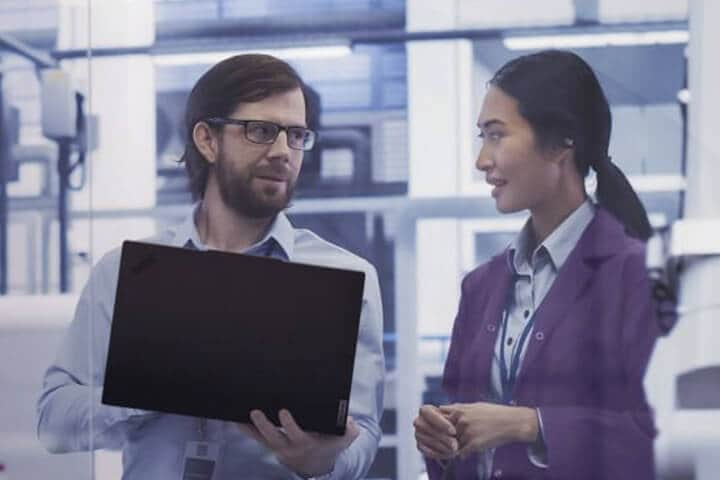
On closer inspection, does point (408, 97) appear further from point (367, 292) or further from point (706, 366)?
point (706, 366)

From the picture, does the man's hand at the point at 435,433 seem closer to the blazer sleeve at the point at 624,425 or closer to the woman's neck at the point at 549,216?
the blazer sleeve at the point at 624,425

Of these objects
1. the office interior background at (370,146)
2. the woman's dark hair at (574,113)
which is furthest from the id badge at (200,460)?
the woman's dark hair at (574,113)

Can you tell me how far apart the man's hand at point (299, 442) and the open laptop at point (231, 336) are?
0.07 feet

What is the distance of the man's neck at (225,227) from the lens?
281 centimetres

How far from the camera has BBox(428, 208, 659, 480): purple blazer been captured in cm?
259

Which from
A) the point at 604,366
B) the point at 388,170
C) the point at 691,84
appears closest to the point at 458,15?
the point at 388,170

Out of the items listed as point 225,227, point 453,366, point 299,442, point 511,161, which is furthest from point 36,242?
point 511,161

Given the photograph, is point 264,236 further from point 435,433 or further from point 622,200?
point 622,200

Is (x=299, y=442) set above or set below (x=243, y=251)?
below

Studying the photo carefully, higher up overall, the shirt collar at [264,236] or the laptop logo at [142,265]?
the shirt collar at [264,236]

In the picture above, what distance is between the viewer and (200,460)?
2793 mm

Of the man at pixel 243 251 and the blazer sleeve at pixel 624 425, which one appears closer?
the blazer sleeve at pixel 624 425

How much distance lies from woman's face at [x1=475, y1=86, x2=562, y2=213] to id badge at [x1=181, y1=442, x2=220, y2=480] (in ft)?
3.14

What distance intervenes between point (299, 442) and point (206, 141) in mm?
802
